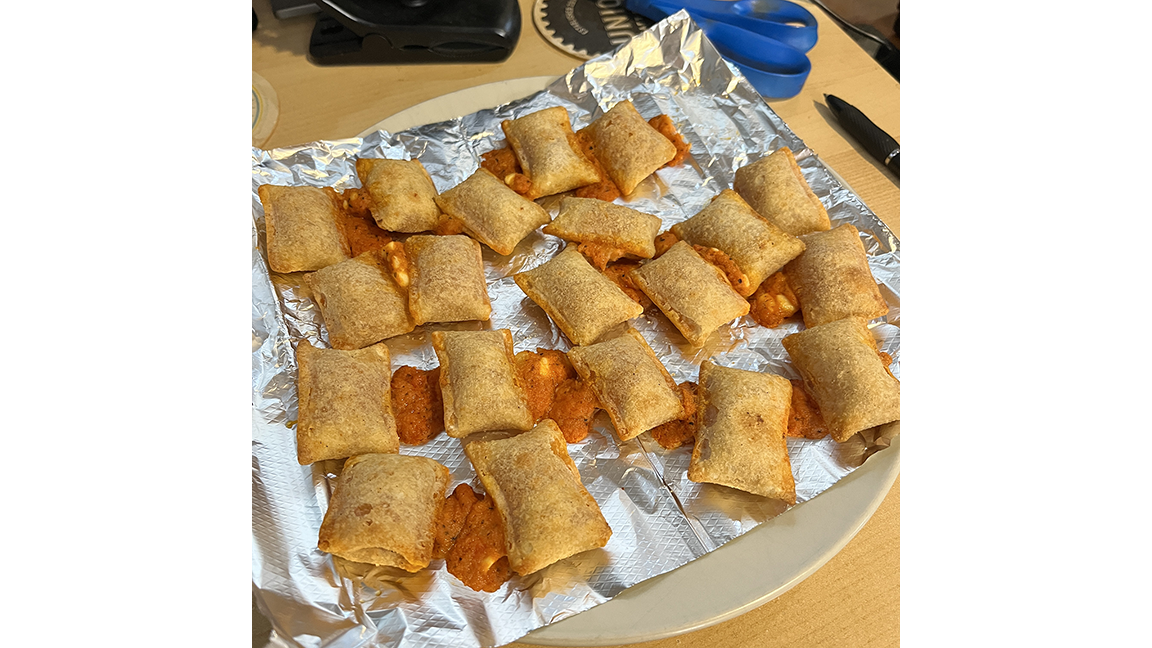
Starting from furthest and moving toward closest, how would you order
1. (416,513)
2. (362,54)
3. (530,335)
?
(362,54), (530,335), (416,513)

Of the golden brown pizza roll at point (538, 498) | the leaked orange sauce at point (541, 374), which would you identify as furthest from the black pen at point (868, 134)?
the golden brown pizza roll at point (538, 498)

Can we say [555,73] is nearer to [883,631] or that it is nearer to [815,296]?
[815,296]

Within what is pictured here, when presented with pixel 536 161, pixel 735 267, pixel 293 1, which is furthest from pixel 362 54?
pixel 735 267

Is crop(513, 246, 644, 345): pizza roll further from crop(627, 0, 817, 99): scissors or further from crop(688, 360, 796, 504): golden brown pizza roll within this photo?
crop(627, 0, 817, 99): scissors

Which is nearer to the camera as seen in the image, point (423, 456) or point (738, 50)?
point (423, 456)

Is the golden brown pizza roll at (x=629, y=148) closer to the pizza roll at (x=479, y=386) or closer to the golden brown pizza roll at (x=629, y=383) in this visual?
the golden brown pizza roll at (x=629, y=383)

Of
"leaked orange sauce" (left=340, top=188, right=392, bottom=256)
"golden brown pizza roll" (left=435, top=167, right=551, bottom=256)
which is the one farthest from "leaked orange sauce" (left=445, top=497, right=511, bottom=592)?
"leaked orange sauce" (left=340, top=188, right=392, bottom=256)

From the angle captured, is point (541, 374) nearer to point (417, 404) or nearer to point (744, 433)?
point (417, 404)
